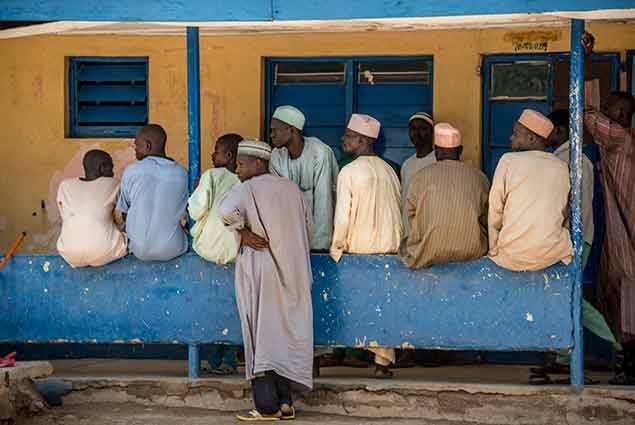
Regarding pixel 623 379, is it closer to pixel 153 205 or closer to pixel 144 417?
pixel 144 417

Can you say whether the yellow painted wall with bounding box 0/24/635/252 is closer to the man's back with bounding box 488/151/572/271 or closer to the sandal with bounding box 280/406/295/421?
the man's back with bounding box 488/151/572/271

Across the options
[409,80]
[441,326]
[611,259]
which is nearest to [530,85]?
[409,80]

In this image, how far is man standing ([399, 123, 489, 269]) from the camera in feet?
26.1

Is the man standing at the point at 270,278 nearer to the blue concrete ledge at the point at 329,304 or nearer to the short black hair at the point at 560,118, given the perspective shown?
the blue concrete ledge at the point at 329,304

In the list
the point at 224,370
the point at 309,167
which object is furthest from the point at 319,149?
the point at 224,370

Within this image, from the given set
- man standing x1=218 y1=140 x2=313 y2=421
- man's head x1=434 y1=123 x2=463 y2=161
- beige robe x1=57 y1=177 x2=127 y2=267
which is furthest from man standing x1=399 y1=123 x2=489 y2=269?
beige robe x1=57 y1=177 x2=127 y2=267

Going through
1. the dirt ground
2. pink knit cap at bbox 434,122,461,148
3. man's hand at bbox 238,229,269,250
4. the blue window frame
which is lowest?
the dirt ground

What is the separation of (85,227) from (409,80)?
2765 mm

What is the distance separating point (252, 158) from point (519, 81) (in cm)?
259

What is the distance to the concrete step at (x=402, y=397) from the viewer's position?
314 inches

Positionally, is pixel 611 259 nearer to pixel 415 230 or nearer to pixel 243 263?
pixel 415 230

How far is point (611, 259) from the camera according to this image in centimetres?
852

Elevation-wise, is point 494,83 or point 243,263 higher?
point 494,83

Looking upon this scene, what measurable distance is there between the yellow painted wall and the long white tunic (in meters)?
1.33
